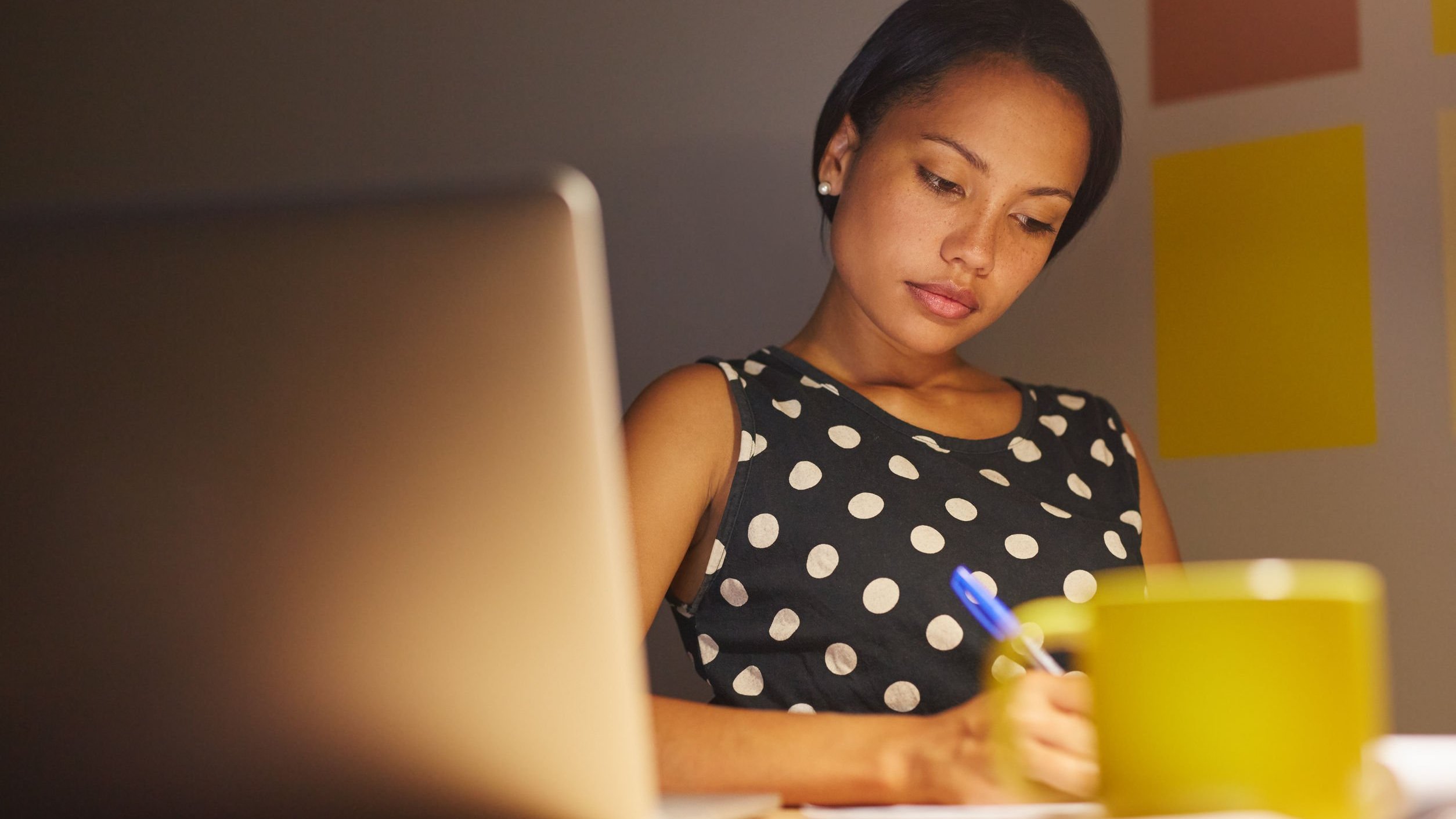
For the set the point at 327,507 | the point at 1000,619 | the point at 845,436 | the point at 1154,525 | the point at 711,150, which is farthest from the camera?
the point at 711,150

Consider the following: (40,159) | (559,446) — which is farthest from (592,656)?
(40,159)

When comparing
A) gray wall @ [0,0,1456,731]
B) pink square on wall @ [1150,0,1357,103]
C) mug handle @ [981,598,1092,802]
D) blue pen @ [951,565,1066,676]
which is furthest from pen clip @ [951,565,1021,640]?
pink square on wall @ [1150,0,1357,103]

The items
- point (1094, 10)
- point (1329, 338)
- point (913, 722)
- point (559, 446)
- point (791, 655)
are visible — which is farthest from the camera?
point (1094, 10)

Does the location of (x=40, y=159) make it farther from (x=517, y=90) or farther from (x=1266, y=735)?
(x=1266, y=735)

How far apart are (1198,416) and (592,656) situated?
1.31 metres

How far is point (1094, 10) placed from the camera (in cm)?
167

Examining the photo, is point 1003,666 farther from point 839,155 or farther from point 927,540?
point 839,155

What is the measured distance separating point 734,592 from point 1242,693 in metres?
0.76

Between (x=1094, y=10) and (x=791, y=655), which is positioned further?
(x=1094, y=10)

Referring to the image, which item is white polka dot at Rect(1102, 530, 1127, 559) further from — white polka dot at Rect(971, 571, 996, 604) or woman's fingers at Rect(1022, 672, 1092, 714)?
woman's fingers at Rect(1022, 672, 1092, 714)

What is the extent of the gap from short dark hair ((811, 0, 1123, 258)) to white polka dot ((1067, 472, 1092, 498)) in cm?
33

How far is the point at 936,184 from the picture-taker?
1260 mm

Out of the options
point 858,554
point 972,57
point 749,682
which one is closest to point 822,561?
point 858,554

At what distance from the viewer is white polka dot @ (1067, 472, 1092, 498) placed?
136cm
